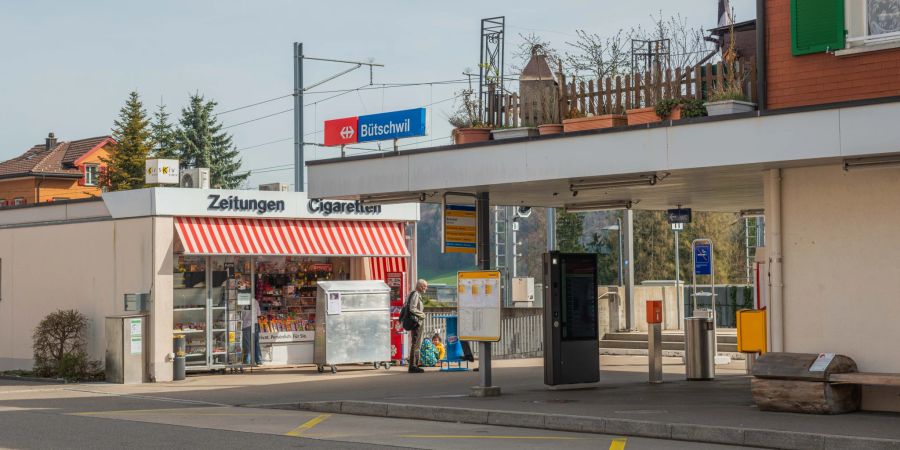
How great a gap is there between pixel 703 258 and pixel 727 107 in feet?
36.0

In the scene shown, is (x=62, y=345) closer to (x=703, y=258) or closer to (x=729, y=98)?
(x=703, y=258)

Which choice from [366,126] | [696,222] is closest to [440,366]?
[366,126]

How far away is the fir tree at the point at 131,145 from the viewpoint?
231ft

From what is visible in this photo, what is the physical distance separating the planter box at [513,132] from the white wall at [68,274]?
28.5ft

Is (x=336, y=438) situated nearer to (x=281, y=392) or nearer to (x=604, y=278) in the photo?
(x=281, y=392)

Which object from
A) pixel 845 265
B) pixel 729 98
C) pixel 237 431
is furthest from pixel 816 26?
pixel 237 431

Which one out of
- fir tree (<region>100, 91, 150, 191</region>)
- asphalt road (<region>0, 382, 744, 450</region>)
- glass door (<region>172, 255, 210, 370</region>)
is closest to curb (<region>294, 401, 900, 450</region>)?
asphalt road (<region>0, 382, 744, 450</region>)

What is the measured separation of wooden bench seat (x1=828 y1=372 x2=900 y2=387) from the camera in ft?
44.8

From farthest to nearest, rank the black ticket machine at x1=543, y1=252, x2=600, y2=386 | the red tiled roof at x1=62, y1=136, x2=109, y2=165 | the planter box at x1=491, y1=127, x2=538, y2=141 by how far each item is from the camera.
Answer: the red tiled roof at x1=62, y1=136, x2=109, y2=165
the black ticket machine at x1=543, y1=252, x2=600, y2=386
the planter box at x1=491, y1=127, x2=538, y2=141

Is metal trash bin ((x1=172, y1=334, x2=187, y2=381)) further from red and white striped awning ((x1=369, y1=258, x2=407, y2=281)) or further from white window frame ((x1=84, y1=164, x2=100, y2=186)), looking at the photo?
white window frame ((x1=84, y1=164, x2=100, y2=186))

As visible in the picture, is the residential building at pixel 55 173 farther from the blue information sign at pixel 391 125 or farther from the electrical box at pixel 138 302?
the blue information sign at pixel 391 125

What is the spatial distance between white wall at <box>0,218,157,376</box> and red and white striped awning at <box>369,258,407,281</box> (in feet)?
18.0

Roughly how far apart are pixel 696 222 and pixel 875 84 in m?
53.8

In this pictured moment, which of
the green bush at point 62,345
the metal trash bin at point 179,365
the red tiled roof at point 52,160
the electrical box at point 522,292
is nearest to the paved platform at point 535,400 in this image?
the metal trash bin at point 179,365
